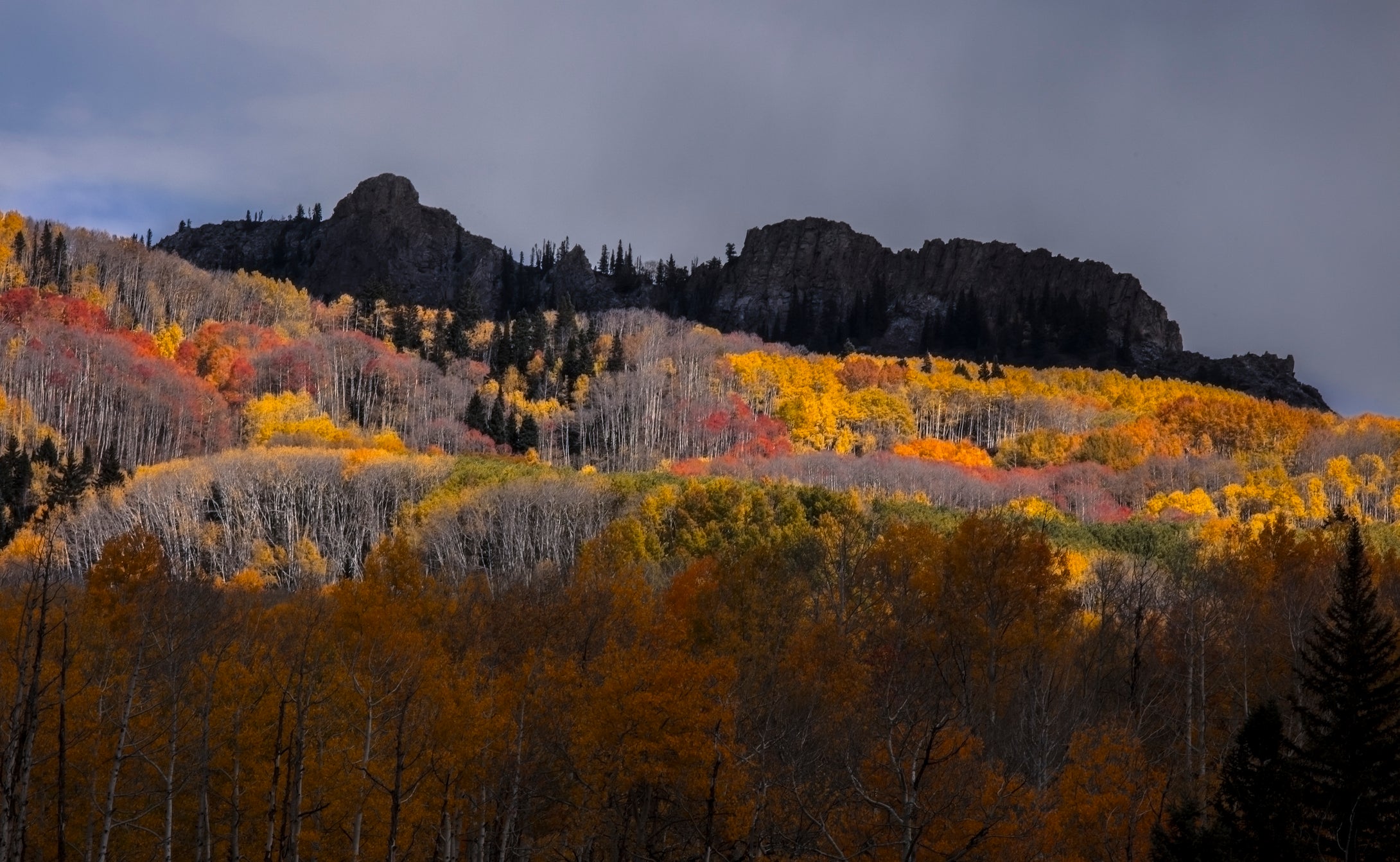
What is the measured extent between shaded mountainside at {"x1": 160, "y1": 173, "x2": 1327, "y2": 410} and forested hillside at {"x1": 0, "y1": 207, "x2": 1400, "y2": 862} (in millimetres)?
62171

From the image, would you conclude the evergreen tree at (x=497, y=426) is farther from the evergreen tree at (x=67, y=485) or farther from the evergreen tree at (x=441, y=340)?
the evergreen tree at (x=67, y=485)

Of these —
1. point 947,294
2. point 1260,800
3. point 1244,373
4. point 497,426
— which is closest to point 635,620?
point 1260,800

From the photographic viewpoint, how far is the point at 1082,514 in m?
96.6

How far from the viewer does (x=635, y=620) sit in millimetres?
43594

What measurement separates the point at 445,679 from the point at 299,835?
21.1 feet

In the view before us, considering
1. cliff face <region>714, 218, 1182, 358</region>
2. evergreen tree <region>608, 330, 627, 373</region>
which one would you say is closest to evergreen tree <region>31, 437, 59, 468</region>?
evergreen tree <region>608, 330, 627, 373</region>

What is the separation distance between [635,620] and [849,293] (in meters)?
158

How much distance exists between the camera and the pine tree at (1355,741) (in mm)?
24406

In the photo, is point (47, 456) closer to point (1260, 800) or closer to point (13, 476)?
point (13, 476)

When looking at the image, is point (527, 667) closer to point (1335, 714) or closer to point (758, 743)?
point (758, 743)

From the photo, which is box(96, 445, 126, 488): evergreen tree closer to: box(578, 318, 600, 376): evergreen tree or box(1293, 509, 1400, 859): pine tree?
box(578, 318, 600, 376): evergreen tree

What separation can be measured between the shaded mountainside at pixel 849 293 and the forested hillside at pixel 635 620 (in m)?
62.2

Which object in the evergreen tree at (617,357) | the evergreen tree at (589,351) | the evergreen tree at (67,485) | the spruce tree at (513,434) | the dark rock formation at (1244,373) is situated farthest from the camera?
the dark rock formation at (1244,373)

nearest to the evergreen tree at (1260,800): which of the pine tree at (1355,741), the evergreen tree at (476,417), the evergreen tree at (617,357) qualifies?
the pine tree at (1355,741)
